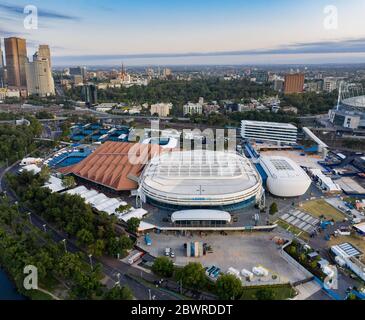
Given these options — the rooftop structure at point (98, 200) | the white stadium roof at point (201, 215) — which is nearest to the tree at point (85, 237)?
the rooftop structure at point (98, 200)

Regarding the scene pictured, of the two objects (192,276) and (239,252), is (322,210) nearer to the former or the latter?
(239,252)

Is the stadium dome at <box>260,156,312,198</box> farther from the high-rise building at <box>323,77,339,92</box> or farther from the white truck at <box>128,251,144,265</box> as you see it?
the high-rise building at <box>323,77,339,92</box>

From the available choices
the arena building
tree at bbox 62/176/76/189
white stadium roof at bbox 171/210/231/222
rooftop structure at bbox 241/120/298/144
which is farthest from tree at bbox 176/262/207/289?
rooftop structure at bbox 241/120/298/144

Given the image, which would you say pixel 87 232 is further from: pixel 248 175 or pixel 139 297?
pixel 248 175

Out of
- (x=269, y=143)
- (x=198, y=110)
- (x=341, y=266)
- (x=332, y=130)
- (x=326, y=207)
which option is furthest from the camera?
(x=198, y=110)

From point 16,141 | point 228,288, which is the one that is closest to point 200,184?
point 228,288
